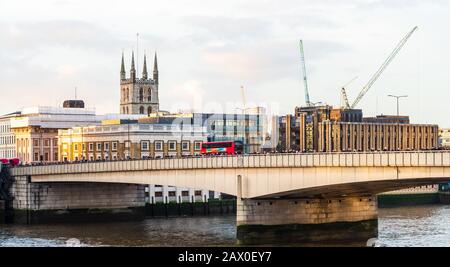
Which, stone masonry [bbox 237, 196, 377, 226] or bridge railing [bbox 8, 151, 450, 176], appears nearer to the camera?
bridge railing [bbox 8, 151, 450, 176]

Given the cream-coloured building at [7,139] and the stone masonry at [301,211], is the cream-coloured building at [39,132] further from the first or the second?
the stone masonry at [301,211]

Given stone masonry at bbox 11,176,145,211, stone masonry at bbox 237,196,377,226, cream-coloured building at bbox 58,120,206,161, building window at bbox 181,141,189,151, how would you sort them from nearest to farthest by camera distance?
stone masonry at bbox 237,196,377,226 < stone masonry at bbox 11,176,145,211 < cream-coloured building at bbox 58,120,206,161 < building window at bbox 181,141,189,151

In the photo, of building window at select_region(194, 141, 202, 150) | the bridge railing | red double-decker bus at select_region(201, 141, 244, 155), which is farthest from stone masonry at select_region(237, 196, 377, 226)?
building window at select_region(194, 141, 202, 150)

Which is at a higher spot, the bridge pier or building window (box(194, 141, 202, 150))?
building window (box(194, 141, 202, 150))

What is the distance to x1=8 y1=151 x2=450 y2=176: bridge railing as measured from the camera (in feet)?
207

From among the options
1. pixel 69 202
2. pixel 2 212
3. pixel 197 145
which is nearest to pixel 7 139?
pixel 197 145

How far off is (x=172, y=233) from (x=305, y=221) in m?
17.6

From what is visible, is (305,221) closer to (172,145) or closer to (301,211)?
(301,211)

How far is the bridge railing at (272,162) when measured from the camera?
6316cm

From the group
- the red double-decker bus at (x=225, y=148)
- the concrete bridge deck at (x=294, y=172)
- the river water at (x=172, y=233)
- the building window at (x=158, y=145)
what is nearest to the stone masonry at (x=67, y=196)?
the river water at (x=172, y=233)

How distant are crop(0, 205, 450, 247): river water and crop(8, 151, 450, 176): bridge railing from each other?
623 centimetres

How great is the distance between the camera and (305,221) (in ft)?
252

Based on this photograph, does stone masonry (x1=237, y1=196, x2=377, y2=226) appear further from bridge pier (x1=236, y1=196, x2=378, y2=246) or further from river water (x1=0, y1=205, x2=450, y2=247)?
river water (x1=0, y1=205, x2=450, y2=247)

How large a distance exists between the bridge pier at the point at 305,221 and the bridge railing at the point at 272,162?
3582 millimetres
